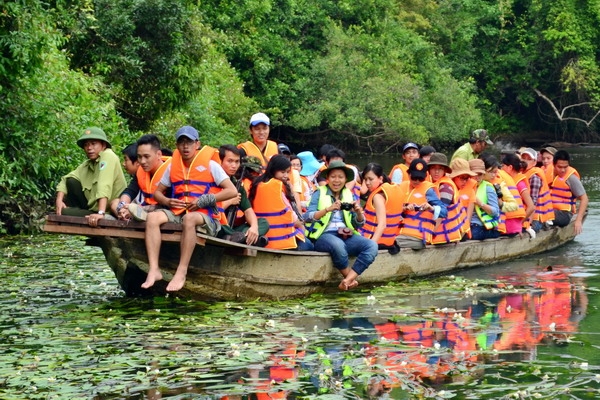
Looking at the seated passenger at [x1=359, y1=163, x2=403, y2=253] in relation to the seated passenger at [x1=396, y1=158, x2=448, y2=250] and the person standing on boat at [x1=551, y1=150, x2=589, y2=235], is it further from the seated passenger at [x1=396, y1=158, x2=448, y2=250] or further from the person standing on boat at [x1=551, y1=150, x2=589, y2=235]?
the person standing on boat at [x1=551, y1=150, x2=589, y2=235]

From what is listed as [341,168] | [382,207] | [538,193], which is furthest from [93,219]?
[538,193]

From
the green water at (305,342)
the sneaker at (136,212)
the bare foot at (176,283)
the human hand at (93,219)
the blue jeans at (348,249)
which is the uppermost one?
the sneaker at (136,212)

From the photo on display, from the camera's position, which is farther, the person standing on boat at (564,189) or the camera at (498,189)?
the person standing on boat at (564,189)

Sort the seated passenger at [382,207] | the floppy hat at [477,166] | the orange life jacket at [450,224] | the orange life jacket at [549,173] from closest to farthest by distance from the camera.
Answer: the seated passenger at [382,207] < the orange life jacket at [450,224] < the floppy hat at [477,166] < the orange life jacket at [549,173]

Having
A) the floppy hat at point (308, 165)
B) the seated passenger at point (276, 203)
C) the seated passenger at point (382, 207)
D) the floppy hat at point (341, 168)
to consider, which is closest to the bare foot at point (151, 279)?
the seated passenger at point (276, 203)

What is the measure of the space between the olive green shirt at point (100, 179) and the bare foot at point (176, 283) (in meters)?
1.23

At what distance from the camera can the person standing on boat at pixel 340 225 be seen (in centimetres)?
1051

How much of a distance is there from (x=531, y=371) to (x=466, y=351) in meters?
0.69

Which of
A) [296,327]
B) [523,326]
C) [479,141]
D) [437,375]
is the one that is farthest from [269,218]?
[479,141]

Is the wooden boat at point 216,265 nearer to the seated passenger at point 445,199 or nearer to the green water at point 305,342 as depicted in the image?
the green water at point 305,342

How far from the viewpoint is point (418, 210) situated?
11.9m

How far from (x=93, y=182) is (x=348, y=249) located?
2.52 meters

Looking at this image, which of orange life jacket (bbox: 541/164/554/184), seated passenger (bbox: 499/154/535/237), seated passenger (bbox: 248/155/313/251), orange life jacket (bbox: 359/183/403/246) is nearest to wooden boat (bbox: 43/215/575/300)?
seated passenger (bbox: 248/155/313/251)

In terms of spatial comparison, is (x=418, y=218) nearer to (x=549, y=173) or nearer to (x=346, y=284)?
(x=346, y=284)
